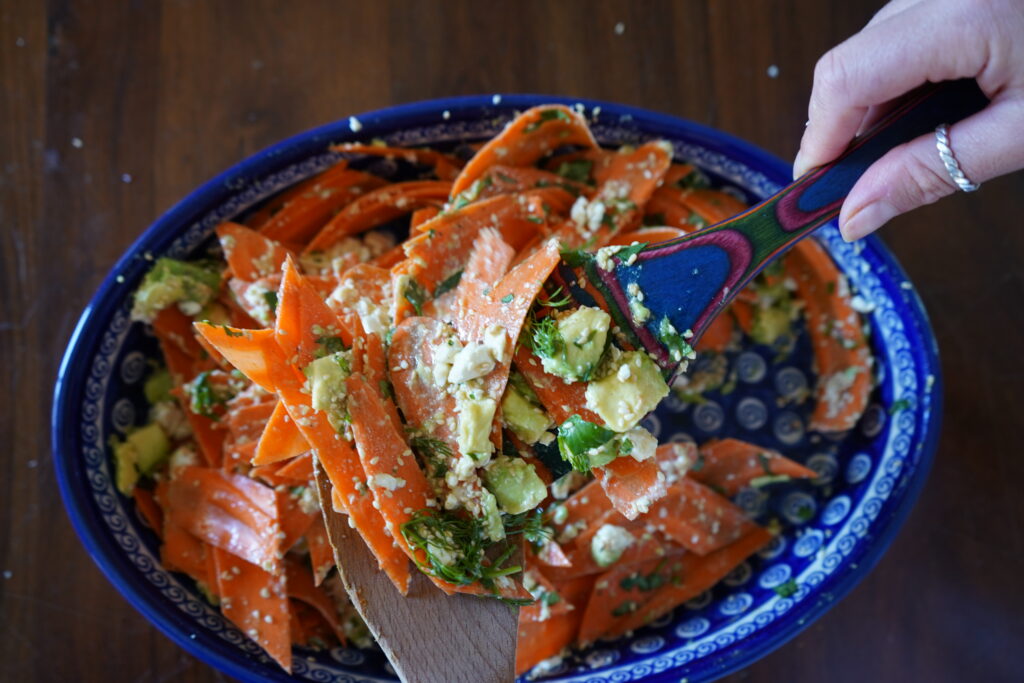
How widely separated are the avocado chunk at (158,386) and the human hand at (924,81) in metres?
1.59

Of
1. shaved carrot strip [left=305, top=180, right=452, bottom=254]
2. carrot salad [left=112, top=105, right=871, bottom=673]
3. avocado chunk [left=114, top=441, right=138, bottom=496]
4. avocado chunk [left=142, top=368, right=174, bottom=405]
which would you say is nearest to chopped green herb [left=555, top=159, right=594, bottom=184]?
carrot salad [left=112, top=105, right=871, bottom=673]

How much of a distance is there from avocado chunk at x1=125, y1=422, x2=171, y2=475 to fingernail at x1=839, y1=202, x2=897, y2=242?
163 cm

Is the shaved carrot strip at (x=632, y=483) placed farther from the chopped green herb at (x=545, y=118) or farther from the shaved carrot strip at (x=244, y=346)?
the chopped green herb at (x=545, y=118)

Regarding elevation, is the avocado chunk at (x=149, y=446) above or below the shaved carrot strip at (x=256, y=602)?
above

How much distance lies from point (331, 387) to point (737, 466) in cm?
110

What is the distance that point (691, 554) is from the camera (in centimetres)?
200

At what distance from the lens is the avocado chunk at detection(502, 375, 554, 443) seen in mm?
1480

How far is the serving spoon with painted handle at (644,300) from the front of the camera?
59.4 inches

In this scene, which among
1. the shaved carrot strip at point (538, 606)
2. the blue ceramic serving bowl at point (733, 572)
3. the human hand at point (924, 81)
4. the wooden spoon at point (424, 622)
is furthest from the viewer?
the shaved carrot strip at point (538, 606)

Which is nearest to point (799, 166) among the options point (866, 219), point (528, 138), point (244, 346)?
point (866, 219)

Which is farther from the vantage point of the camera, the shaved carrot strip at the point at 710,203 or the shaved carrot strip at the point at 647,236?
the shaved carrot strip at the point at 710,203

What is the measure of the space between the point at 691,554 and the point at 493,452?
81 cm

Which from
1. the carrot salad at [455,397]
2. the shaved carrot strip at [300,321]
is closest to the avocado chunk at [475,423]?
the carrot salad at [455,397]

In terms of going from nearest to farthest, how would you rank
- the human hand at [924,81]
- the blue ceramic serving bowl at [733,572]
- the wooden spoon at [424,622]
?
the human hand at [924,81], the wooden spoon at [424,622], the blue ceramic serving bowl at [733,572]
